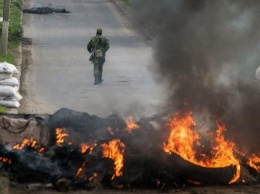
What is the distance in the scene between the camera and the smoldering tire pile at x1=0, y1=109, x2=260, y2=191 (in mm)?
10023

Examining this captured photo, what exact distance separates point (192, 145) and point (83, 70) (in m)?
10.1

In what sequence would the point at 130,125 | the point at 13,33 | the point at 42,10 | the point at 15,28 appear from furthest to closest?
the point at 42,10 < the point at 15,28 < the point at 13,33 < the point at 130,125

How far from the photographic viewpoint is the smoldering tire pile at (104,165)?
10.0 m

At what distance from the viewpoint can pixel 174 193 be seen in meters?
9.95

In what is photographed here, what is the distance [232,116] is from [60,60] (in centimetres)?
1164

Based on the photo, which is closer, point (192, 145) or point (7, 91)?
point (192, 145)

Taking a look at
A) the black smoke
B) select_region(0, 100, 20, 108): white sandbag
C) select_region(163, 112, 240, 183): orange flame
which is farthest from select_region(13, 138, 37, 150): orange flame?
select_region(0, 100, 20, 108): white sandbag

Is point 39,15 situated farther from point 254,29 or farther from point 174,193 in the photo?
point 174,193

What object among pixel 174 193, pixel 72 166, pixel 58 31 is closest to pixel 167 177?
pixel 174 193

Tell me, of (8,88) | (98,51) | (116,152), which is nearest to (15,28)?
(98,51)

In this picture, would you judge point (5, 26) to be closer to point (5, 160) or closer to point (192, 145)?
point (5, 160)

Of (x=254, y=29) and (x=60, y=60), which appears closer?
(x=254, y=29)

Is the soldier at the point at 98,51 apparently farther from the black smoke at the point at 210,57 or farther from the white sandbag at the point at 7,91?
the black smoke at the point at 210,57

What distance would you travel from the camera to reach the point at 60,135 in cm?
1077
